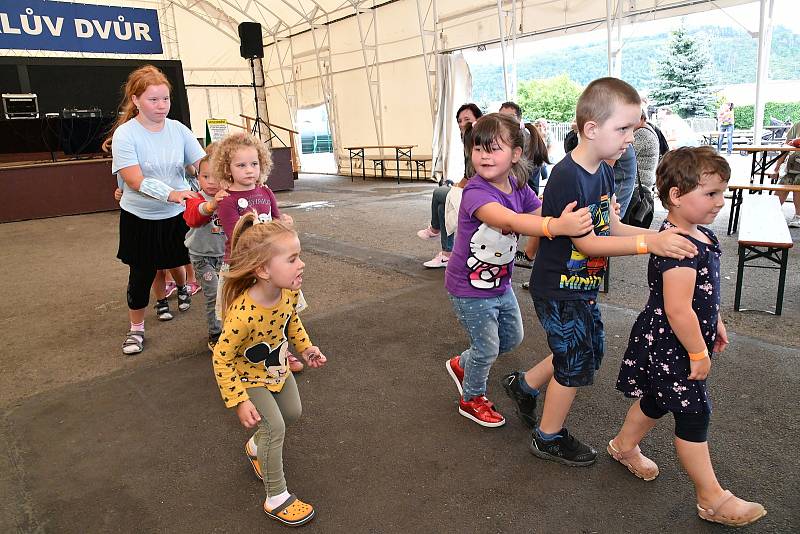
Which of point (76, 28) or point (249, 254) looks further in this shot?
point (76, 28)

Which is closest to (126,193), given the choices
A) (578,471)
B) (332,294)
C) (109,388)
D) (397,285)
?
(109,388)

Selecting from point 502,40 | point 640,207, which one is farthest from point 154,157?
point 502,40

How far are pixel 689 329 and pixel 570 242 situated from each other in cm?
49

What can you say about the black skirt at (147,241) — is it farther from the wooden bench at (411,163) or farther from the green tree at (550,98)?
the green tree at (550,98)

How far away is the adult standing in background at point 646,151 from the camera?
16.0 ft

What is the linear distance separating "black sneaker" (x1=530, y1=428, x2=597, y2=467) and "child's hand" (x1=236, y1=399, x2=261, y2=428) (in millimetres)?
1213

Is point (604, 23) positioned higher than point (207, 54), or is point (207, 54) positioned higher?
point (207, 54)

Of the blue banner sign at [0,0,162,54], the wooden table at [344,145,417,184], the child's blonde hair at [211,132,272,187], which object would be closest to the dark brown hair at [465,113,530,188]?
the child's blonde hair at [211,132,272,187]

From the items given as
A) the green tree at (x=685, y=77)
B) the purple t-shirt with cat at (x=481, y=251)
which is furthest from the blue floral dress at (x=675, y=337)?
the green tree at (x=685, y=77)

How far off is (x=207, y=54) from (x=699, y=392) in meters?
21.3

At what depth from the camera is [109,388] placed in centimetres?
319

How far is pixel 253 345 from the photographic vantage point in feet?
6.28

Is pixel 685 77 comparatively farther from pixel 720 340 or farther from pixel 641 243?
pixel 641 243

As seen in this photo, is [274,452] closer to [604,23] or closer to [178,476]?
[178,476]
